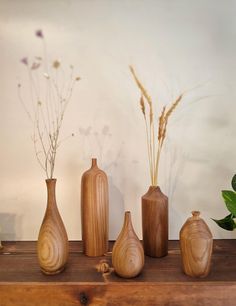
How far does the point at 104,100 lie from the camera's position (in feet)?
3.83

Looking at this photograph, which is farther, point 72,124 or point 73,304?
point 72,124

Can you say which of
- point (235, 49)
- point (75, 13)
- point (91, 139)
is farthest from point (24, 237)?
point (235, 49)

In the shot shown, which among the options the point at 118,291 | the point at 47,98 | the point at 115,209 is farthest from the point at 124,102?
the point at 118,291

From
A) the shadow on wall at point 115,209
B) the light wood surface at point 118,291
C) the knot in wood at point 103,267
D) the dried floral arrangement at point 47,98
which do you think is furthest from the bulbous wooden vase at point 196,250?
the dried floral arrangement at point 47,98

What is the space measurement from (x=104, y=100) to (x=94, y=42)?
0.26 metres

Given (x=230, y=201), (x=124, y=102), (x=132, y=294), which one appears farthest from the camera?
(x=124, y=102)

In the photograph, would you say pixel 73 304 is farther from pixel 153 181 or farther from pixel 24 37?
pixel 24 37

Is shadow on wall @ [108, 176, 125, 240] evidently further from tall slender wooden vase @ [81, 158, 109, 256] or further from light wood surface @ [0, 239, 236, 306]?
light wood surface @ [0, 239, 236, 306]

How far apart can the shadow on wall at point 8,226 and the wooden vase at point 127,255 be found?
58 cm

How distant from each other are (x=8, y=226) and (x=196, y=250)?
2.74 ft

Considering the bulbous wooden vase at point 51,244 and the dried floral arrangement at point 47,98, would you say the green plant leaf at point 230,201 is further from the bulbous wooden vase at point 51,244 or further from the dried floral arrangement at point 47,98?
the dried floral arrangement at point 47,98

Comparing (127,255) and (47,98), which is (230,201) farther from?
(47,98)

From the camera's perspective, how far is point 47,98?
117 centimetres

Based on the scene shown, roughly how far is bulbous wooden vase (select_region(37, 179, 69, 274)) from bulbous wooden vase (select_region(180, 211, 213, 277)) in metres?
0.40
